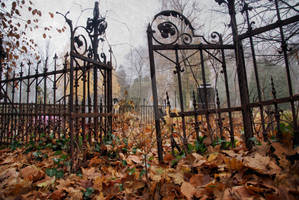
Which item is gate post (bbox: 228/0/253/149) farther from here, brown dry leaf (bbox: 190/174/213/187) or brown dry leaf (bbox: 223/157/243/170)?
brown dry leaf (bbox: 190/174/213/187)

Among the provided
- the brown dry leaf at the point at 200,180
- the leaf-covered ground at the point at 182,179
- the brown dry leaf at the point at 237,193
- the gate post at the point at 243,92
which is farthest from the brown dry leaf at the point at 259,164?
the gate post at the point at 243,92

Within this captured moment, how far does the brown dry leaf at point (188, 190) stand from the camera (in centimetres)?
129

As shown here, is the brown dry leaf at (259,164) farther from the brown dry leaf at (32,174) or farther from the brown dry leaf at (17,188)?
the brown dry leaf at (32,174)

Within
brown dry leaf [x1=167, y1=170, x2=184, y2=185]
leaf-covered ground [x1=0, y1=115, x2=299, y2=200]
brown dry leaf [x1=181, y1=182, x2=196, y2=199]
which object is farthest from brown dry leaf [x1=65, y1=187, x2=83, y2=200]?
brown dry leaf [x1=181, y1=182, x2=196, y2=199]

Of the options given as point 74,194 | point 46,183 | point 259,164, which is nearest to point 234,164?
point 259,164

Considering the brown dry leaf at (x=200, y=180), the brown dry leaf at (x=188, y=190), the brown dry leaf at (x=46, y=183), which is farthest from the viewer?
the brown dry leaf at (x=46, y=183)

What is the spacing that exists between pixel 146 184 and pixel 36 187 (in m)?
1.26

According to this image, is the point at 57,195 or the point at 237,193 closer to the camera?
the point at 237,193

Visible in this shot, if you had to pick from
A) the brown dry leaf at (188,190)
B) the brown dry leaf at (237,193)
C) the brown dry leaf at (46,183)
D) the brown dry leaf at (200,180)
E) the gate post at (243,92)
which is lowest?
the brown dry leaf at (46,183)

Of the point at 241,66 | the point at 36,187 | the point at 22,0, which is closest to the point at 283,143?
the point at 241,66

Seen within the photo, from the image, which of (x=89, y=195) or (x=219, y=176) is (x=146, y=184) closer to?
(x=89, y=195)

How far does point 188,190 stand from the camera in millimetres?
1330

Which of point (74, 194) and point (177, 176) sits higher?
point (177, 176)

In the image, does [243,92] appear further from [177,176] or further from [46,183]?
[46,183]
